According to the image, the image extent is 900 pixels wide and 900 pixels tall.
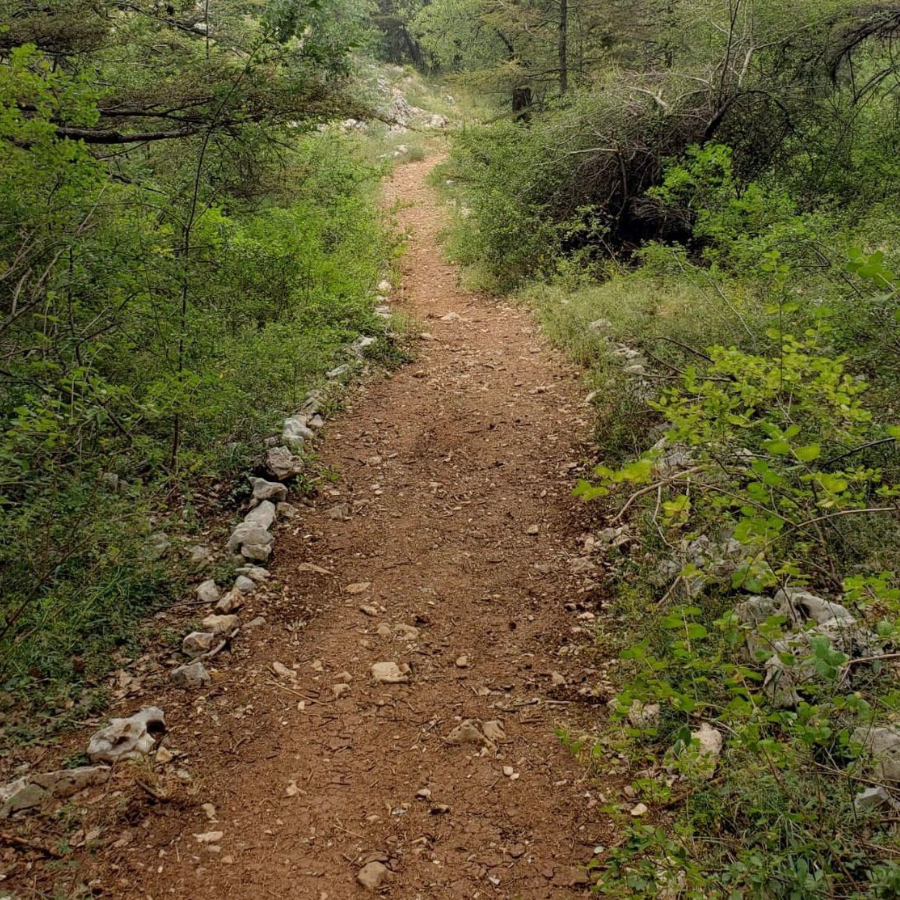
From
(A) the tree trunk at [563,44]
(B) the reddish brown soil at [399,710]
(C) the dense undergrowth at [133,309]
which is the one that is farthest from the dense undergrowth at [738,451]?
(A) the tree trunk at [563,44]

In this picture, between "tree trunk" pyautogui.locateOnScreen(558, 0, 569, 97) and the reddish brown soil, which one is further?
"tree trunk" pyautogui.locateOnScreen(558, 0, 569, 97)

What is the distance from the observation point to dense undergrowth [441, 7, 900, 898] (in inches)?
81.9

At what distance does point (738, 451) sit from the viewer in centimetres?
351

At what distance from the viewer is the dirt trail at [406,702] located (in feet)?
8.35

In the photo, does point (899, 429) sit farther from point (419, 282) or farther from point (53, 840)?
point (419, 282)

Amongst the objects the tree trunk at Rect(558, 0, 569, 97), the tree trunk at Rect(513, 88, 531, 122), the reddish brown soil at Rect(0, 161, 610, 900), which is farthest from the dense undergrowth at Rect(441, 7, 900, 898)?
the tree trunk at Rect(513, 88, 531, 122)

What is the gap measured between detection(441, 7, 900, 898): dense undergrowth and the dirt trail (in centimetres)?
41

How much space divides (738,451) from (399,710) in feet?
7.33

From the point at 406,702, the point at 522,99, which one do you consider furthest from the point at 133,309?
the point at 522,99

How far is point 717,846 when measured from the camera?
2318mm

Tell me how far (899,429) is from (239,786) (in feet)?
9.40

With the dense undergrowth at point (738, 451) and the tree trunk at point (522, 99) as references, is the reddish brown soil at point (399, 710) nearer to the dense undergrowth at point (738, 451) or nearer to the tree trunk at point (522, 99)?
the dense undergrowth at point (738, 451)

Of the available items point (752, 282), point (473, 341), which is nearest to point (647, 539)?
point (752, 282)

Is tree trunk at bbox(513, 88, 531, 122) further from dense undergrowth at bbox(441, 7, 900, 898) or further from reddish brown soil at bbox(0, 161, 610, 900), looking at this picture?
reddish brown soil at bbox(0, 161, 610, 900)
